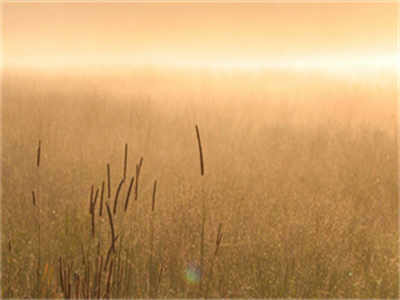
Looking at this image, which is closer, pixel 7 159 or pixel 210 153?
pixel 7 159

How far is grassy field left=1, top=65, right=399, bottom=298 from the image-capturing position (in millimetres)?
2043

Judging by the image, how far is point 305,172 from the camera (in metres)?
3.58

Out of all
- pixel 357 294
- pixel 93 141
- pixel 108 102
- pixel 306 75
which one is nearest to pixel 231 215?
pixel 357 294

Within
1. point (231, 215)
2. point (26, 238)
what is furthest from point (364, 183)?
point (26, 238)

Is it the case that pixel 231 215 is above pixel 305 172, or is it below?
below

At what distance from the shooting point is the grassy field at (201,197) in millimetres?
2043

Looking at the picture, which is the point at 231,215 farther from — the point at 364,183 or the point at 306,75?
the point at 306,75

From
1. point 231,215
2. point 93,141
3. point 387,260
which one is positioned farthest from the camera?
point 93,141

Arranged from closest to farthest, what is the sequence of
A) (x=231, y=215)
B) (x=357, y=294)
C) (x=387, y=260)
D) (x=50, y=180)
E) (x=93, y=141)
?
(x=357, y=294)
(x=387, y=260)
(x=231, y=215)
(x=50, y=180)
(x=93, y=141)

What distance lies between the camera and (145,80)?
29.1 ft

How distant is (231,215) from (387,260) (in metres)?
1.00

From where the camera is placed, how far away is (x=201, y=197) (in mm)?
2725

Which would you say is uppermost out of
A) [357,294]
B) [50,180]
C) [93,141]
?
[93,141]

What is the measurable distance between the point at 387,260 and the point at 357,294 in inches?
16.0
